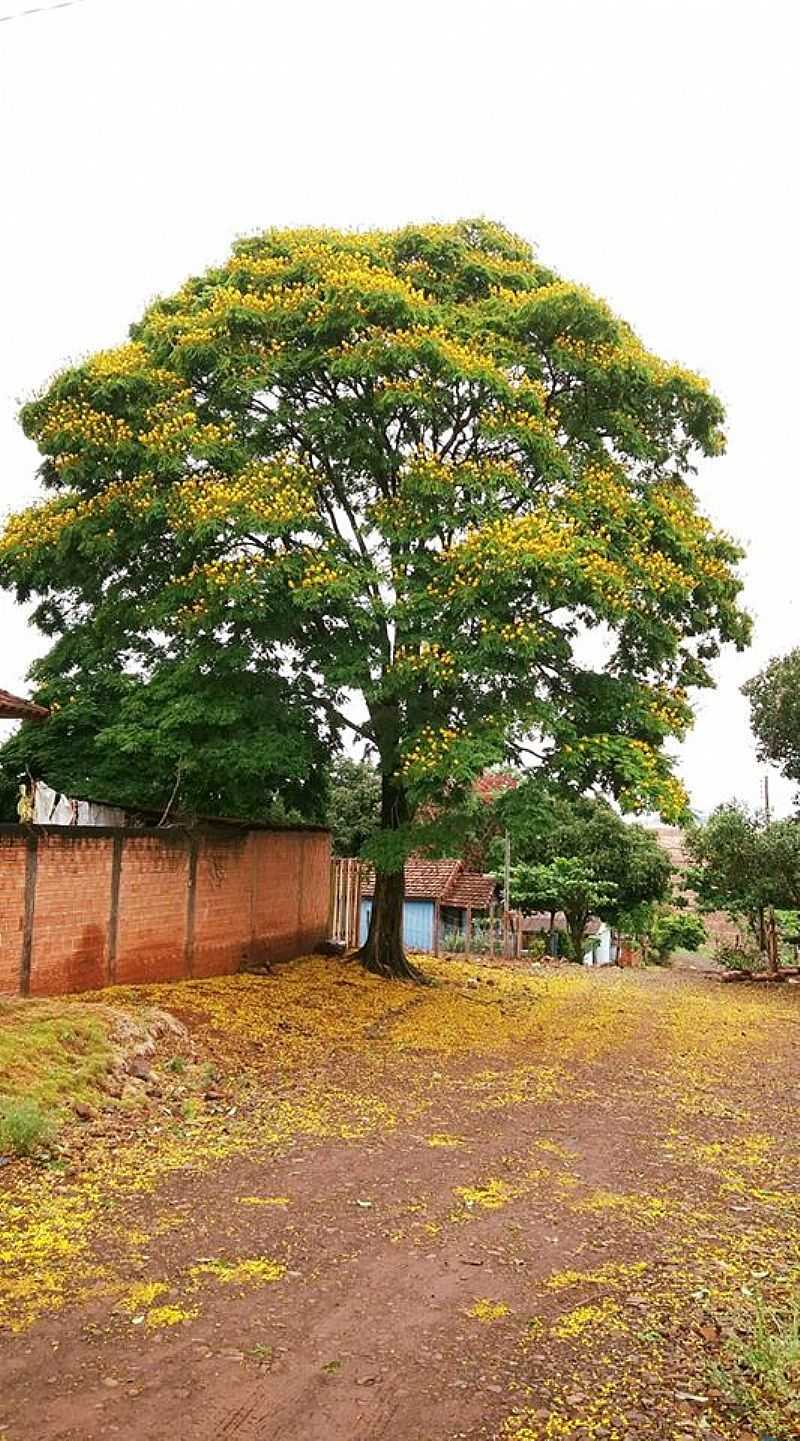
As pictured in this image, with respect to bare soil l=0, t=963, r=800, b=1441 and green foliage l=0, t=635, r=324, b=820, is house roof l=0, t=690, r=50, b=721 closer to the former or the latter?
green foliage l=0, t=635, r=324, b=820

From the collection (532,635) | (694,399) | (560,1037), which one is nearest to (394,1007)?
(560,1037)

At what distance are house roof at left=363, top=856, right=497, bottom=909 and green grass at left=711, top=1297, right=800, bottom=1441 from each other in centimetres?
2949

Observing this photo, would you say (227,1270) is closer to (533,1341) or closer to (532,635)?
(533,1341)

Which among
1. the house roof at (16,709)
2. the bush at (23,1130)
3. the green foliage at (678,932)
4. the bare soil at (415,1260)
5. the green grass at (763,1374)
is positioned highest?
the house roof at (16,709)

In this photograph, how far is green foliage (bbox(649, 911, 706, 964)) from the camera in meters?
41.2

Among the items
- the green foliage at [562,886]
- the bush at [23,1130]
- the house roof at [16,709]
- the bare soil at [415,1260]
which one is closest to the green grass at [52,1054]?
the bush at [23,1130]

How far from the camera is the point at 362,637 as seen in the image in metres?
14.0

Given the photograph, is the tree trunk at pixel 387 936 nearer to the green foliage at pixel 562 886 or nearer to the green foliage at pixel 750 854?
the green foliage at pixel 750 854

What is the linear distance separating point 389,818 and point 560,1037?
176 inches

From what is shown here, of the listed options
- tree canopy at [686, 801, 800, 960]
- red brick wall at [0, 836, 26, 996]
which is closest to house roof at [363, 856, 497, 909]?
tree canopy at [686, 801, 800, 960]

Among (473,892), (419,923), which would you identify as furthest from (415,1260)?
(473,892)

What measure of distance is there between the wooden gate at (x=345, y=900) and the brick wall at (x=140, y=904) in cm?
209

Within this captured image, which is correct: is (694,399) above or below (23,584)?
above

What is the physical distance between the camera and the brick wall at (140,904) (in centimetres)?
1076
